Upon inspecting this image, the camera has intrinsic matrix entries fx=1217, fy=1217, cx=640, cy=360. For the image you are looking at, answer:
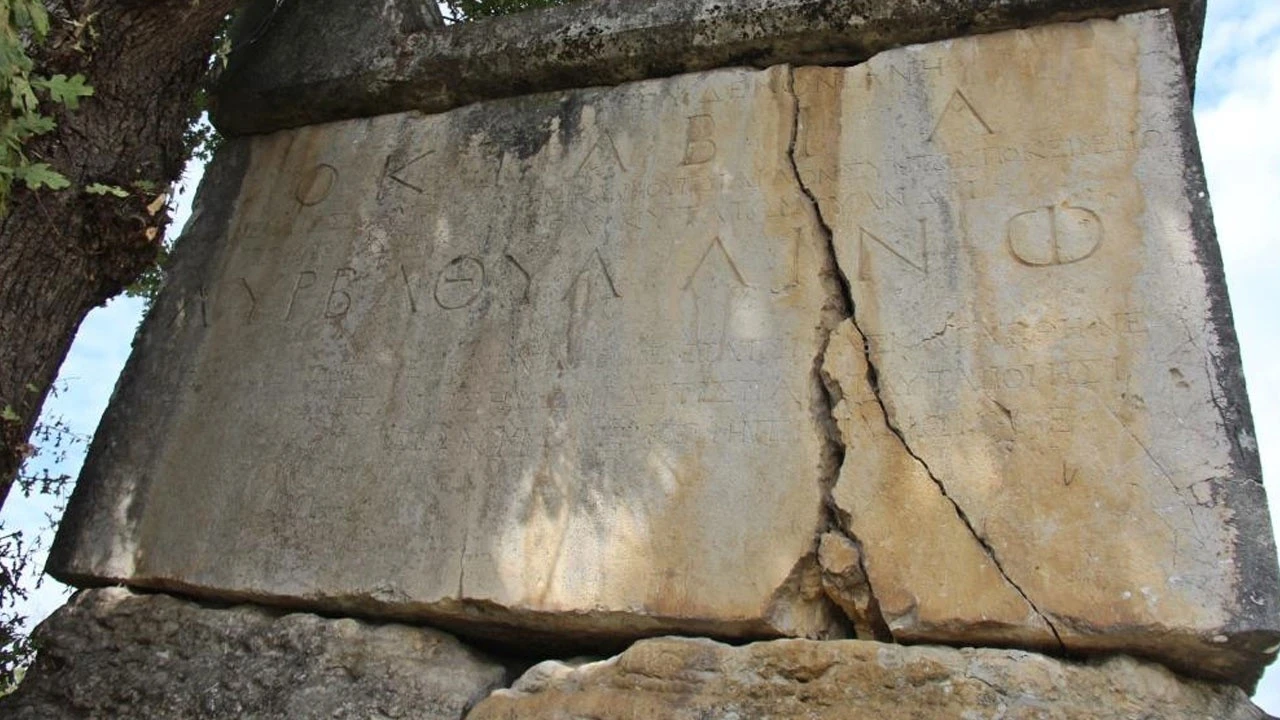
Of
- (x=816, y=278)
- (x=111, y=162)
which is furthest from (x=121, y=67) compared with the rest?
(x=816, y=278)

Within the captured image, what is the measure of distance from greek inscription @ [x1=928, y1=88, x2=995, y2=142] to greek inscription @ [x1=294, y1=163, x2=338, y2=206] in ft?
6.58

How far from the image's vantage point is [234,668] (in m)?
3.31

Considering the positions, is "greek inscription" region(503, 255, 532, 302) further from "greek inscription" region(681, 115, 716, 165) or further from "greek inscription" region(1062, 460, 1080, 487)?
"greek inscription" region(1062, 460, 1080, 487)

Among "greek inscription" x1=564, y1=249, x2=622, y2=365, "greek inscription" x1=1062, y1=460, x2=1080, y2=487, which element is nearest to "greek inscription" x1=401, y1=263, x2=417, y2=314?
"greek inscription" x1=564, y1=249, x2=622, y2=365

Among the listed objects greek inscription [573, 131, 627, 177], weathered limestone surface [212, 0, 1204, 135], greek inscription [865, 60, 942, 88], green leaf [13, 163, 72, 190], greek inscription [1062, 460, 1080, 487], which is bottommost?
greek inscription [1062, 460, 1080, 487]

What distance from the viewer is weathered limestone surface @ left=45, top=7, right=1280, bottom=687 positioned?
284 cm

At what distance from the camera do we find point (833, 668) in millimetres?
2811

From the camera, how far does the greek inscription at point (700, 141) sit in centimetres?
368

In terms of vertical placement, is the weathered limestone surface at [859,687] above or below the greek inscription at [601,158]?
below

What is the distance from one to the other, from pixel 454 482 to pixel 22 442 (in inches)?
47.6

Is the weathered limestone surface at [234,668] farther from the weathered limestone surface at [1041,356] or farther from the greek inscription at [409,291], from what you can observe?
the weathered limestone surface at [1041,356]

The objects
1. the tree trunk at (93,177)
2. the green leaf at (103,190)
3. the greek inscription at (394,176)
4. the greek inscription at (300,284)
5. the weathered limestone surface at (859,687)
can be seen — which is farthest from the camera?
the greek inscription at (394,176)

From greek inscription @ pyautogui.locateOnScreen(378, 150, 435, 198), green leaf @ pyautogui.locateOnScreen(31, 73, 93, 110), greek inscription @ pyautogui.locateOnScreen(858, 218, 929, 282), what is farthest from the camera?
greek inscription @ pyautogui.locateOnScreen(378, 150, 435, 198)

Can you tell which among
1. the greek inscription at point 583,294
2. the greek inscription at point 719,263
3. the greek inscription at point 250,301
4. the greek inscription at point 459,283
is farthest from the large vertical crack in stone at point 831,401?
the greek inscription at point 250,301
